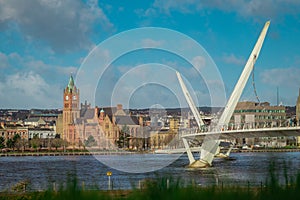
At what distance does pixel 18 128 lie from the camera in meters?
196

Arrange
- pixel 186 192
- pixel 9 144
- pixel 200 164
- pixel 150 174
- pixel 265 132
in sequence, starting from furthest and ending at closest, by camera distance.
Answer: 1. pixel 9 144
2. pixel 200 164
3. pixel 150 174
4. pixel 265 132
5. pixel 186 192

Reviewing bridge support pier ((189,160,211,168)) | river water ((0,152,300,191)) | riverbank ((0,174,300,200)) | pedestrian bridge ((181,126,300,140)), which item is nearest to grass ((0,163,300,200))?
riverbank ((0,174,300,200))

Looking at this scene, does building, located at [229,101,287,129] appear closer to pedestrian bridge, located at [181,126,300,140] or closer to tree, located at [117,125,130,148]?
tree, located at [117,125,130,148]

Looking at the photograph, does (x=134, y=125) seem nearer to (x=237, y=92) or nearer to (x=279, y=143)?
(x=279, y=143)

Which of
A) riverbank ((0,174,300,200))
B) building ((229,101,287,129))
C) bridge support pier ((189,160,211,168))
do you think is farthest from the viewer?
building ((229,101,287,129))

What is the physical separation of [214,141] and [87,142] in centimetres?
11473

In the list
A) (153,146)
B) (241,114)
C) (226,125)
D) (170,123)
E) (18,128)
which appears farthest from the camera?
Result: (18,128)

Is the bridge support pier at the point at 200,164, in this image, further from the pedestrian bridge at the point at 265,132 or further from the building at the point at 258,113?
the building at the point at 258,113


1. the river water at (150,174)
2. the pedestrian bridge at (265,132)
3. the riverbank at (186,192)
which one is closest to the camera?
the riverbank at (186,192)

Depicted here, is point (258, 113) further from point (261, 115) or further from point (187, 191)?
point (187, 191)

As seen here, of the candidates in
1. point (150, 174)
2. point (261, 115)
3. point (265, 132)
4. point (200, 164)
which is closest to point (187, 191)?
point (265, 132)

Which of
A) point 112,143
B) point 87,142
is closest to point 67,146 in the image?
point 87,142

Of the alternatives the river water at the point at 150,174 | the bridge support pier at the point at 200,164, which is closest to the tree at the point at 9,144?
the river water at the point at 150,174

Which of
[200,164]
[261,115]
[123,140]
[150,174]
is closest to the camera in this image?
[150,174]
